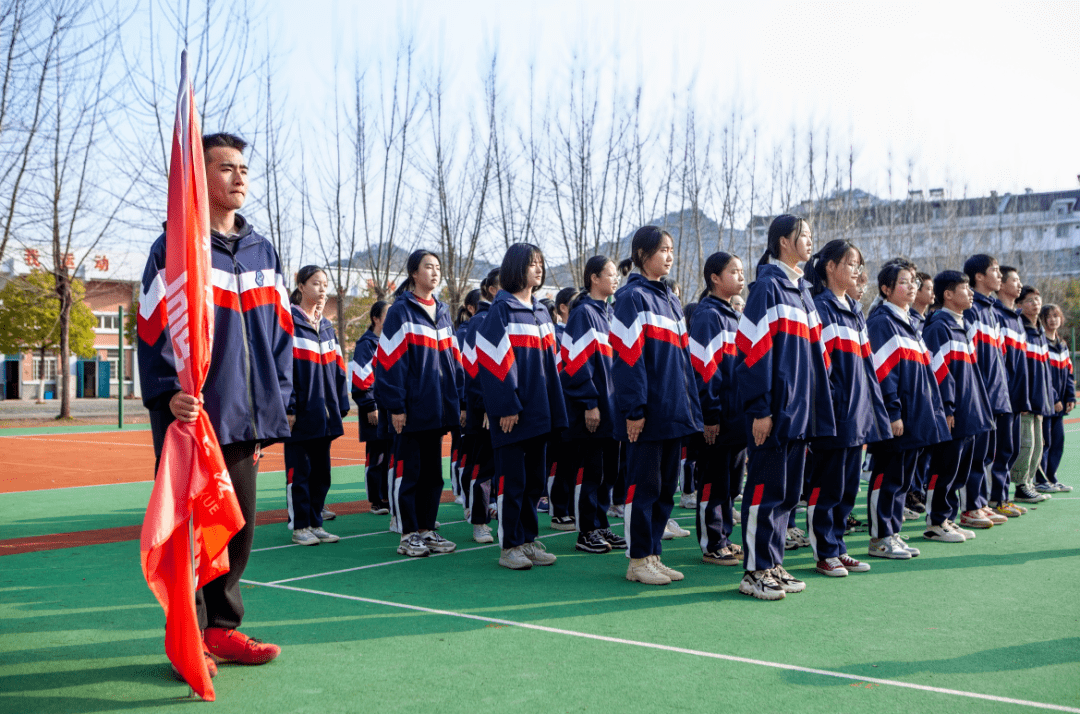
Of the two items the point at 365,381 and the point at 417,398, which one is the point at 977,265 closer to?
the point at 417,398

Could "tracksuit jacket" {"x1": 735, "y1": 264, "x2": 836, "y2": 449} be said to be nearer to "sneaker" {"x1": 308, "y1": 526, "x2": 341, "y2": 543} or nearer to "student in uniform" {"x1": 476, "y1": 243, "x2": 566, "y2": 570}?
"student in uniform" {"x1": 476, "y1": 243, "x2": 566, "y2": 570}

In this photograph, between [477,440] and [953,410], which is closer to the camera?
[953,410]

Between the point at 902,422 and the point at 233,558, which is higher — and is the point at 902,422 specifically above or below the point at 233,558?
above

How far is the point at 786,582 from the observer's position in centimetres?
527

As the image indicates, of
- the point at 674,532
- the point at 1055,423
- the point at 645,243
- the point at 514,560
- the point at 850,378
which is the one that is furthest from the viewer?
the point at 1055,423

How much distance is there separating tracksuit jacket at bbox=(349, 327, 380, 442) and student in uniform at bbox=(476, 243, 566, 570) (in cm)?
254

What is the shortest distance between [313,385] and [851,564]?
4039 mm

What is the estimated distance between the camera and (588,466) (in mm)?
6891

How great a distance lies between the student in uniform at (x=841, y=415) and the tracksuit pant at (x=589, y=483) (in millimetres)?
1603

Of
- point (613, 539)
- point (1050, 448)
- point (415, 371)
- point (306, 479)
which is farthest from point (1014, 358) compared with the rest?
point (306, 479)

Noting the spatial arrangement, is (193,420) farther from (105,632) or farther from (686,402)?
(686,402)

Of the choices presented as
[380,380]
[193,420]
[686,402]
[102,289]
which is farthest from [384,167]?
[102,289]

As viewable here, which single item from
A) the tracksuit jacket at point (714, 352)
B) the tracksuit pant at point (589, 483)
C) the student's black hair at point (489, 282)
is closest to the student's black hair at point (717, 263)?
the tracksuit jacket at point (714, 352)

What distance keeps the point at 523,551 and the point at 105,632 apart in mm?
2526
